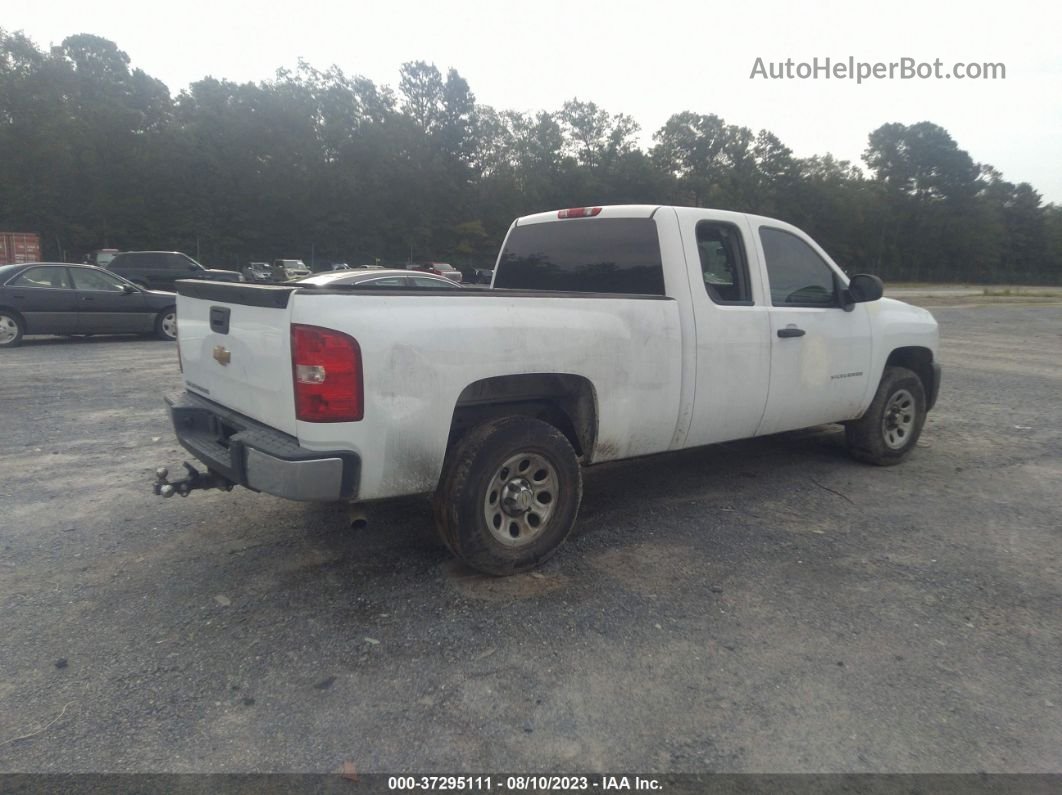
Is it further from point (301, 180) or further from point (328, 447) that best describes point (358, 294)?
point (301, 180)

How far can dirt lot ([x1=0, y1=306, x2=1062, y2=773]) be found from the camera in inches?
103

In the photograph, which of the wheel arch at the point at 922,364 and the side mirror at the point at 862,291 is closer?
the side mirror at the point at 862,291

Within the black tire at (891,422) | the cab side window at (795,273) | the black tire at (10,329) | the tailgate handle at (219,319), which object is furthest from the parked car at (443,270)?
the tailgate handle at (219,319)

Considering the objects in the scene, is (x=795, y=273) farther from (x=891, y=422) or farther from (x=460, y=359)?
(x=460, y=359)

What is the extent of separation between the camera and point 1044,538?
462 centimetres

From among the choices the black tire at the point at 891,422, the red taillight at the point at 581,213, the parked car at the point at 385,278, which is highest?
the red taillight at the point at 581,213

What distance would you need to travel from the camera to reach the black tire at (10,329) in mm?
12602

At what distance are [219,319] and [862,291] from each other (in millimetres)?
4394

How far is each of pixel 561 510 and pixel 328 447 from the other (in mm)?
1383

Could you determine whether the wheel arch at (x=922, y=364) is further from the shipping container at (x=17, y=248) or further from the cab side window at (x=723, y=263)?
the shipping container at (x=17, y=248)

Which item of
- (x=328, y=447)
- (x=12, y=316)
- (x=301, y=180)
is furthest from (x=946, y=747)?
(x=301, y=180)

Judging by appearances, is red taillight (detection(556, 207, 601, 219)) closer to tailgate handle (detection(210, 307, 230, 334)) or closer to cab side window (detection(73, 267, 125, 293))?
tailgate handle (detection(210, 307, 230, 334))

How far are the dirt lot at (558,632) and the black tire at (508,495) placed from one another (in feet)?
0.61

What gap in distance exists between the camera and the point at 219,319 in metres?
3.85
